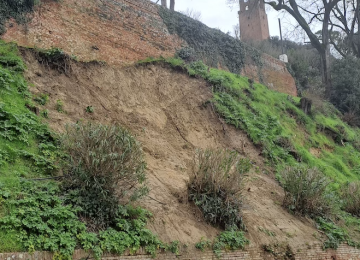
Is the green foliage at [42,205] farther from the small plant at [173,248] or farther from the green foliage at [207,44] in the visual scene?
the green foliage at [207,44]

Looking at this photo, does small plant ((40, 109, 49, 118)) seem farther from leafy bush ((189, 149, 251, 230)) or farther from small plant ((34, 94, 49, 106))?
leafy bush ((189, 149, 251, 230))

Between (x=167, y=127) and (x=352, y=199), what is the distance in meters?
5.35

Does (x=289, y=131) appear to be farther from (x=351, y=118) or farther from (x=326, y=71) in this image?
(x=326, y=71)

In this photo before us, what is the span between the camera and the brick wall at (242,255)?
161 inches

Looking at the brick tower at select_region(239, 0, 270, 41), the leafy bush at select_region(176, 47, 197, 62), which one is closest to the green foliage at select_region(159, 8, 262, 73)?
the leafy bush at select_region(176, 47, 197, 62)

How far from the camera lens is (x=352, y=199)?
9.77 metres

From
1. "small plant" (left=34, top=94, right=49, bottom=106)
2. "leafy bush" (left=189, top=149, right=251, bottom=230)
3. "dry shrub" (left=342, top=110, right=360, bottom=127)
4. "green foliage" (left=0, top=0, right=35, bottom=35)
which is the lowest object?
"leafy bush" (left=189, top=149, right=251, bottom=230)

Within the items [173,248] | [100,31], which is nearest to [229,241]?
[173,248]

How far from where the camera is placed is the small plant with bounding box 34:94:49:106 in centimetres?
765

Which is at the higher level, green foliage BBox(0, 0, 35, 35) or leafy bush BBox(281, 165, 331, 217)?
green foliage BBox(0, 0, 35, 35)

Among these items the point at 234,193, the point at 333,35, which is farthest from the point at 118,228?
the point at 333,35

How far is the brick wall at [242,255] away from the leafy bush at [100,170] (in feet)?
2.22

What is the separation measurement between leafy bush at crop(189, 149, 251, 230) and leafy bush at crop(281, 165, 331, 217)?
1943 millimetres

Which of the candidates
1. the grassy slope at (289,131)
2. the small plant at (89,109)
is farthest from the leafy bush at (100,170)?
the grassy slope at (289,131)
